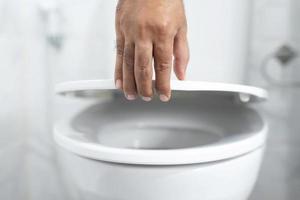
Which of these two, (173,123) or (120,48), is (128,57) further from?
(173,123)

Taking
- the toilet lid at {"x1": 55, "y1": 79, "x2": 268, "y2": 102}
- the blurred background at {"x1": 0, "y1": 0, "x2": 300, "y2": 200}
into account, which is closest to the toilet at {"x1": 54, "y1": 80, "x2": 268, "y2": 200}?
the toilet lid at {"x1": 55, "y1": 79, "x2": 268, "y2": 102}

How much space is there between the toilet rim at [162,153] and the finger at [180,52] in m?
0.13

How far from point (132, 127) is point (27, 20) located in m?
0.50

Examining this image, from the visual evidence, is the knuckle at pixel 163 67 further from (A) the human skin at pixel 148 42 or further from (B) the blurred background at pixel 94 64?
(B) the blurred background at pixel 94 64

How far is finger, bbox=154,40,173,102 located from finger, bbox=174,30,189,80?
3 centimetres

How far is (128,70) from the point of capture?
50 cm

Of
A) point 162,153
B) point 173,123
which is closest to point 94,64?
point 173,123

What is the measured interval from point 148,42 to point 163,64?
0.04m

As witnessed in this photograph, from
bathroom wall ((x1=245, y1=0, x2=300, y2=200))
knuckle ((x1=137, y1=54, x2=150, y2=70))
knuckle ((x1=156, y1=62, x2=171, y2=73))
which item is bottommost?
bathroom wall ((x1=245, y1=0, x2=300, y2=200))

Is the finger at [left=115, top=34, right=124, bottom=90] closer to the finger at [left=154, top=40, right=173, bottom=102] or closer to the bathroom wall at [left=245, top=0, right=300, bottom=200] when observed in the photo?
the finger at [left=154, top=40, right=173, bottom=102]

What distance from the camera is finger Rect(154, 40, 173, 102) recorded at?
475 millimetres

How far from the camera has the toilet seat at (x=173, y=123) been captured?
1.72 feet

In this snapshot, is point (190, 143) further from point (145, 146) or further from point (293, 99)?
point (293, 99)

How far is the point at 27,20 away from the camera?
1028 millimetres
